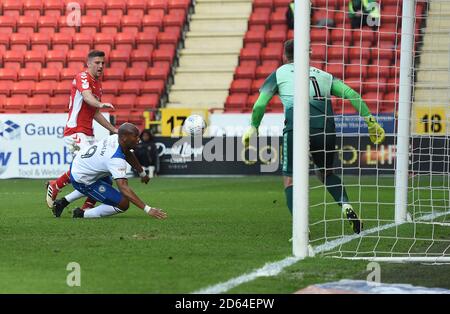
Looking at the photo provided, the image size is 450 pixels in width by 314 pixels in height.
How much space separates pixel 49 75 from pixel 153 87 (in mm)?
2913

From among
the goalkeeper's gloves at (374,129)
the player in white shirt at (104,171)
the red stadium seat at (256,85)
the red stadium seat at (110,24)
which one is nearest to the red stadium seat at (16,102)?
the red stadium seat at (110,24)

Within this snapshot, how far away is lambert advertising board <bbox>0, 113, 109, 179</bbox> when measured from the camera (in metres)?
21.3

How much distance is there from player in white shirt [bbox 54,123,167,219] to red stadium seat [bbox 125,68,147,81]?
605 inches

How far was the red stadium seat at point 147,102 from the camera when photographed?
2550 centimetres

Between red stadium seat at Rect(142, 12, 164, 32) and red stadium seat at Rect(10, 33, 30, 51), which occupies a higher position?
red stadium seat at Rect(142, 12, 164, 32)

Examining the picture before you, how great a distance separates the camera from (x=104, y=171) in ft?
35.9

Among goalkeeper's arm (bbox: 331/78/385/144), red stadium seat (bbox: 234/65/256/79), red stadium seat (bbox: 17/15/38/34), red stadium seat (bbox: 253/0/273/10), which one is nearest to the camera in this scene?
goalkeeper's arm (bbox: 331/78/385/144)

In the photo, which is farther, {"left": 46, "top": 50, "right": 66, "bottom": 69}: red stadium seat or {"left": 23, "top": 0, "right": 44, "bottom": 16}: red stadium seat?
{"left": 23, "top": 0, "right": 44, "bottom": 16}: red stadium seat

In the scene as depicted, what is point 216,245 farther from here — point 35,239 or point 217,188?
point 217,188

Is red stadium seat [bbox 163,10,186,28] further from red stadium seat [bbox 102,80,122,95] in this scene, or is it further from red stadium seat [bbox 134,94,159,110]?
red stadium seat [bbox 134,94,159,110]

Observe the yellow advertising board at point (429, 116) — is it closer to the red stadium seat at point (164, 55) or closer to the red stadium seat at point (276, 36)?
the red stadium seat at point (276, 36)

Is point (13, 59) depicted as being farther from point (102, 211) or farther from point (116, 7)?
point (102, 211)

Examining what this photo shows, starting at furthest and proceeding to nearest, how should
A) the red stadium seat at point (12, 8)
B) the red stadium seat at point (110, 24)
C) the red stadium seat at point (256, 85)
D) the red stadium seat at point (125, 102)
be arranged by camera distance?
the red stadium seat at point (12, 8) → the red stadium seat at point (110, 24) → the red stadium seat at point (125, 102) → the red stadium seat at point (256, 85)

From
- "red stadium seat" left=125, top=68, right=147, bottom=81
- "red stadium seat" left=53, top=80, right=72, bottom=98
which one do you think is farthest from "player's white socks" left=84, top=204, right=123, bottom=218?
"red stadium seat" left=125, top=68, right=147, bottom=81
